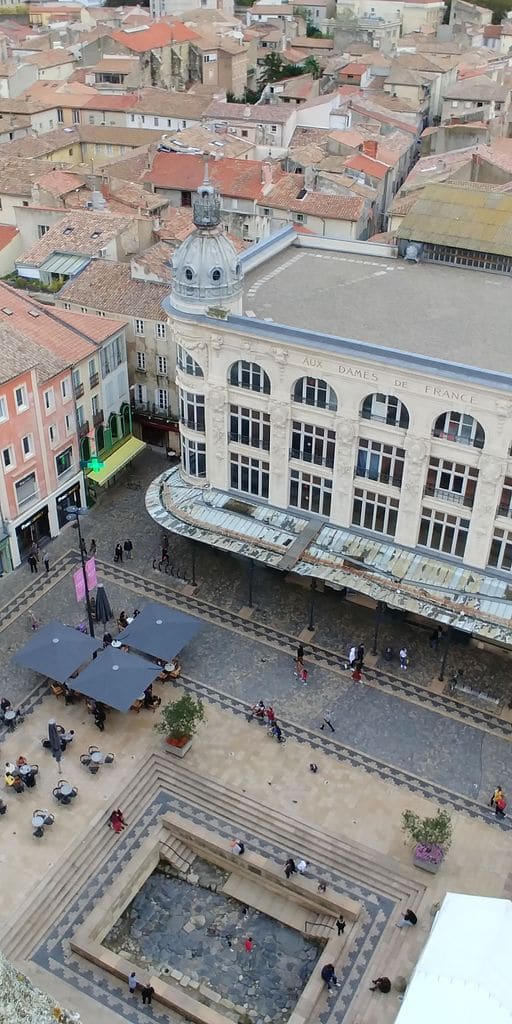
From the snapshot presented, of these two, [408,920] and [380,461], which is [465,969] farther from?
[380,461]

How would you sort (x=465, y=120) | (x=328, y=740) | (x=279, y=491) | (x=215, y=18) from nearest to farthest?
(x=328, y=740)
(x=279, y=491)
(x=465, y=120)
(x=215, y=18)

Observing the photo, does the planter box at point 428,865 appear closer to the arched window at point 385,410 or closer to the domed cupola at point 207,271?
the arched window at point 385,410

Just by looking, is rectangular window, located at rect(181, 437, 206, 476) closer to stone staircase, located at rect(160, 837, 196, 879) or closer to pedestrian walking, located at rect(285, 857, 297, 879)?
stone staircase, located at rect(160, 837, 196, 879)

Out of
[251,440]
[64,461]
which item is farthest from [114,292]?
[251,440]

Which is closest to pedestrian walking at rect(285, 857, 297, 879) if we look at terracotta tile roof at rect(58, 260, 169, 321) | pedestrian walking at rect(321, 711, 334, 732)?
pedestrian walking at rect(321, 711, 334, 732)

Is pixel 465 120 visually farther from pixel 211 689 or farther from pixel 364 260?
pixel 211 689

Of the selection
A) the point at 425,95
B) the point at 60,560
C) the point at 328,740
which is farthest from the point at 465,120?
the point at 328,740

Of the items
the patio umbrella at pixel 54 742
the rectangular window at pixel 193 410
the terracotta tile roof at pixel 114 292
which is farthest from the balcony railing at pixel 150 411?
the patio umbrella at pixel 54 742
